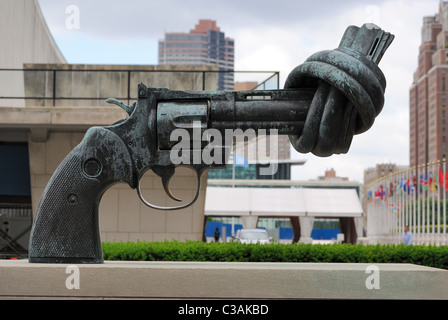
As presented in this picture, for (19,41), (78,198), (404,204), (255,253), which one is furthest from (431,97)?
(78,198)

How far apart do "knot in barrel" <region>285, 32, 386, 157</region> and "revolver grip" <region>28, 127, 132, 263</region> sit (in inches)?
49.4

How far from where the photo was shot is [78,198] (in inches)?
166

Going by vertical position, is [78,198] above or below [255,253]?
above

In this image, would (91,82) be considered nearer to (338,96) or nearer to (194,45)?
(338,96)

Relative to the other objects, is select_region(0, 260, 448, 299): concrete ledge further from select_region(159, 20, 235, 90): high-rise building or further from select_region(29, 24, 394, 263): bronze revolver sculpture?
select_region(159, 20, 235, 90): high-rise building

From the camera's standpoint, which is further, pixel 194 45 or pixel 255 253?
pixel 194 45

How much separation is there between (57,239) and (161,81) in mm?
8747

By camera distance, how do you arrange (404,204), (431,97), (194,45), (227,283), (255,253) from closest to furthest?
(227,283) → (255,253) → (404,204) → (431,97) → (194,45)

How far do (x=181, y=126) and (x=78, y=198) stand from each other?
862 mm

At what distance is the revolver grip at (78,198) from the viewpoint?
4.14 meters

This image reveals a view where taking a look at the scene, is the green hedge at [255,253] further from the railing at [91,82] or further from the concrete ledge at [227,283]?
the railing at [91,82]
